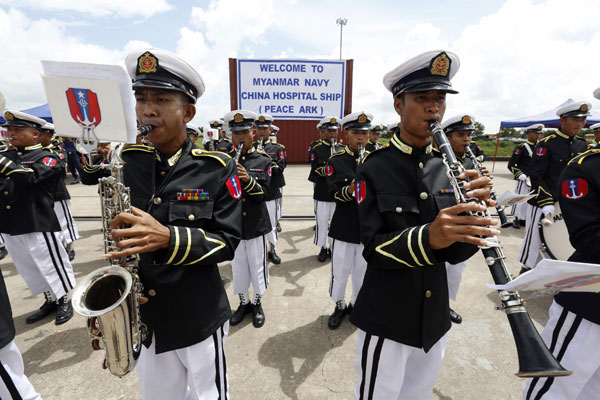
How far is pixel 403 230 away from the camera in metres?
1.82

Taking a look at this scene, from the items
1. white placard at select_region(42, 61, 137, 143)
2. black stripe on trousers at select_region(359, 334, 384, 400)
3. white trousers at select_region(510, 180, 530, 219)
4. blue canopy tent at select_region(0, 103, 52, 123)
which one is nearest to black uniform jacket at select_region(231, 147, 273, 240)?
white placard at select_region(42, 61, 137, 143)

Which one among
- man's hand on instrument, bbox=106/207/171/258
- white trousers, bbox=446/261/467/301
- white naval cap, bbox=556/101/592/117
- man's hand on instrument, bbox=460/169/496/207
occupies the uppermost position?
white naval cap, bbox=556/101/592/117

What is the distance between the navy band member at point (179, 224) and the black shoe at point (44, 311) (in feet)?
11.6

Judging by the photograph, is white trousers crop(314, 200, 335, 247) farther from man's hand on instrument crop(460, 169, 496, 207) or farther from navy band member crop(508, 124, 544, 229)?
navy band member crop(508, 124, 544, 229)

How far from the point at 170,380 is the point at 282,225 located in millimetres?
6887

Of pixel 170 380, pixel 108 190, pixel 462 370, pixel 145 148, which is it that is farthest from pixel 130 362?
pixel 462 370

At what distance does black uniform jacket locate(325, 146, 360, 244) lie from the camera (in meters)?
4.13

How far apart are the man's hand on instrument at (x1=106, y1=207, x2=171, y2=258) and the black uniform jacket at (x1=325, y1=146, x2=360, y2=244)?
273 centimetres

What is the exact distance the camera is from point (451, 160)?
5.64 ft

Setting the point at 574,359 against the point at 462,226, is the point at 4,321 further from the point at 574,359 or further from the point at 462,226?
the point at 574,359

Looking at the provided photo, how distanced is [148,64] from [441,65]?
2023 millimetres

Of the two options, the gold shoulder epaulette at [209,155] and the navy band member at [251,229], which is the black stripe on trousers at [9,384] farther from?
the navy band member at [251,229]

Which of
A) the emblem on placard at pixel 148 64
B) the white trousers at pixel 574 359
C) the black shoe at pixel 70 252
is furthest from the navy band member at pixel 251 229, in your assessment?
the black shoe at pixel 70 252

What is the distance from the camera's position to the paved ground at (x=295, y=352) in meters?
3.11
